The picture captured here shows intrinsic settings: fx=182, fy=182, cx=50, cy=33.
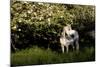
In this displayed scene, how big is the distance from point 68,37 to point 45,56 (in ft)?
1.09

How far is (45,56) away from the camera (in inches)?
75.7

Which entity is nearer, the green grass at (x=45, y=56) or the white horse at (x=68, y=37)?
the green grass at (x=45, y=56)

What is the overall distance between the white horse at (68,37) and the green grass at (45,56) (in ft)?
0.31

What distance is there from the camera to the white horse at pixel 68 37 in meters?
1.99

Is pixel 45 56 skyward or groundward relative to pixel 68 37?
groundward

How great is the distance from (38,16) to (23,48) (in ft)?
1.21

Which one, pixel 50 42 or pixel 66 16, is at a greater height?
pixel 66 16

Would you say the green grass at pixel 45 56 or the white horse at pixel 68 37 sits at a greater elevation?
the white horse at pixel 68 37

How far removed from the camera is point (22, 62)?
1843 mm
